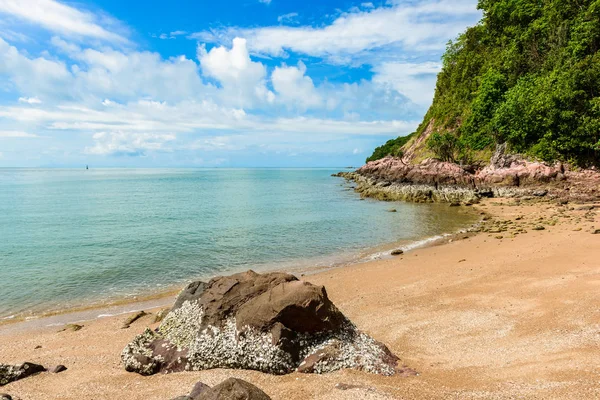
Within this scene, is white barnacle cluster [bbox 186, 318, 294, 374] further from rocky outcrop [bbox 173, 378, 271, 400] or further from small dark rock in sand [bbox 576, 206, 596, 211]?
small dark rock in sand [bbox 576, 206, 596, 211]

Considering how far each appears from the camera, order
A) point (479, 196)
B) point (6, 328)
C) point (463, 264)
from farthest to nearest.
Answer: point (479, 196)
point (463, 264)
point (6, 328)

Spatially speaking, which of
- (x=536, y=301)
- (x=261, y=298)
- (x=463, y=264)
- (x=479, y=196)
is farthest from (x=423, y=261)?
(x=479, y=196)

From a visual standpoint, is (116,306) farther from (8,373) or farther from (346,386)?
(346,386)

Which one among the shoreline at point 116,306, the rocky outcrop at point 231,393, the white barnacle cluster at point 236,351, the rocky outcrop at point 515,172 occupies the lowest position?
the shoreline at point 116,306

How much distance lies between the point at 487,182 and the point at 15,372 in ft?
152

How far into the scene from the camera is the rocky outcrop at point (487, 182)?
3619 centimetres

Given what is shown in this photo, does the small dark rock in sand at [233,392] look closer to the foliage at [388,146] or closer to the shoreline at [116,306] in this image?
the shoreline at [116,306]

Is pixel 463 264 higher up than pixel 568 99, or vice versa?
pixel 568 99

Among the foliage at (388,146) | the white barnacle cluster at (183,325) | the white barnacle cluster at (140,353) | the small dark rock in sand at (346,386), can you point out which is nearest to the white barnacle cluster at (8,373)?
the white barnacle cluster at (140,353)

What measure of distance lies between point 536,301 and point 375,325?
465cm

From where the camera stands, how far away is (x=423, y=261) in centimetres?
1678

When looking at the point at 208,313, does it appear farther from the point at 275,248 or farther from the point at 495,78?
the point at 495,78

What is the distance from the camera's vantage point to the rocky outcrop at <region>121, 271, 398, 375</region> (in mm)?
6391

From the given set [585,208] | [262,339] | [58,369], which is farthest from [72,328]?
[585,208]
